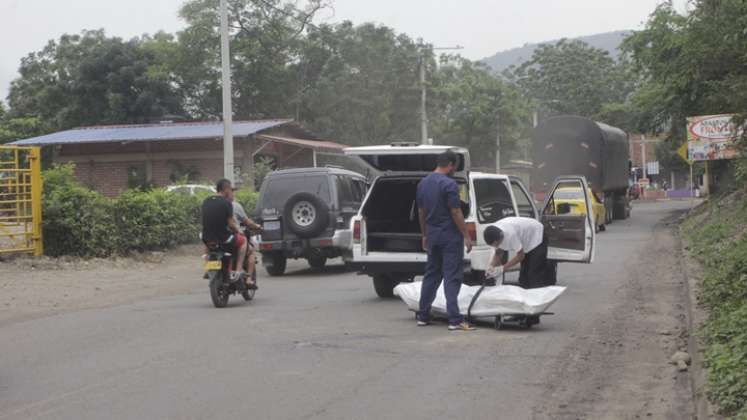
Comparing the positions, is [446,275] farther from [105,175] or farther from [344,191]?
[105,175]

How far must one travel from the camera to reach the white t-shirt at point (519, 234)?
10.9 m

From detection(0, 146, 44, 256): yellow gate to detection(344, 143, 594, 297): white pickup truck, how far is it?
823cm

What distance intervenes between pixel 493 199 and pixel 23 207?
10.1m

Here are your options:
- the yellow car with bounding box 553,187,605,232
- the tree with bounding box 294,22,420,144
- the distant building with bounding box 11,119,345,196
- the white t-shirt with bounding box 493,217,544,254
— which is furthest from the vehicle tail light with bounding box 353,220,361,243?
the tree with bounding box 294,22,420,144

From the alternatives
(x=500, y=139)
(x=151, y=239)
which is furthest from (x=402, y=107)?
(x=151, y=239)

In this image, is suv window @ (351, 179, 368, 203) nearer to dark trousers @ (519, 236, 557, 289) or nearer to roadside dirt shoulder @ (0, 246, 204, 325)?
roadside dirt shoulder @ (0, 246, 204, 325)

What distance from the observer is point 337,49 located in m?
50.1

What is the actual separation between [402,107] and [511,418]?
41419 mm

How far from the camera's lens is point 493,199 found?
46.9ft

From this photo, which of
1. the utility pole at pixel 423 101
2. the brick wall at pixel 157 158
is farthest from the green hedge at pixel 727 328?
the brick wall at pixel 157 158

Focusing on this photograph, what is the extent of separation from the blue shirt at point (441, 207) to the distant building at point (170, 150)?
91.0ft

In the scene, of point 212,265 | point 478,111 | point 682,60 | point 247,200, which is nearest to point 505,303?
point 212,265

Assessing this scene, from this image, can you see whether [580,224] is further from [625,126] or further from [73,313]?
[625,126]

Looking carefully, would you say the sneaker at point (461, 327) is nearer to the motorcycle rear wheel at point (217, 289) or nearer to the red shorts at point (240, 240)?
the motorcycle rear wheel at point (217, 289)
